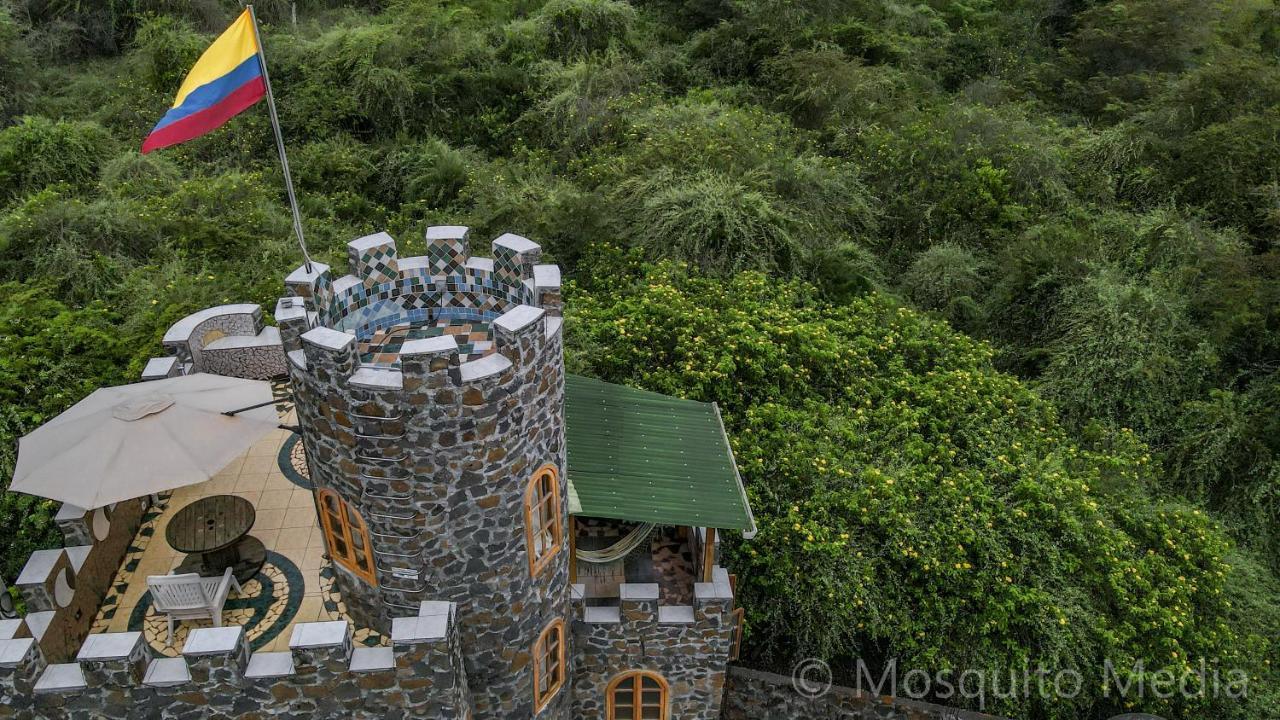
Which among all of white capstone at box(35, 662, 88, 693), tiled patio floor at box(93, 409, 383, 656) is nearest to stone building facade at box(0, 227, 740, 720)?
white capstone at box(35, 662, 88, 693)

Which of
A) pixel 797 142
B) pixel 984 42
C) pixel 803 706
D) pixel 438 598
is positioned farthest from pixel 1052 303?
pixel 438 598

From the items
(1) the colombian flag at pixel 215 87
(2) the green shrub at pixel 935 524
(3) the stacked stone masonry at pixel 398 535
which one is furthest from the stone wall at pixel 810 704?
(1) the colombian flag at pixel 215 87

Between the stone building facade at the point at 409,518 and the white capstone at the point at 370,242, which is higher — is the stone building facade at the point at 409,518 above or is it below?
below

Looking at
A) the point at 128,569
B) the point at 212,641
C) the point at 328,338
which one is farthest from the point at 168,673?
the point at 328,338

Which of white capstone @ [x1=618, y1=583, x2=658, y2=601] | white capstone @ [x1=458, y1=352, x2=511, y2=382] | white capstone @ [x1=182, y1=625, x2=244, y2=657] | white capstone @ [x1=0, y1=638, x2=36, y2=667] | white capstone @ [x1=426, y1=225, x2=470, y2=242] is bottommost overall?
white capstone @ [x1=618, y1=583, x2=658, y2=601]

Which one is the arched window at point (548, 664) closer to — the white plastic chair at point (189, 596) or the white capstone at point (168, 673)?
the white plastic chair at point (189, 596)

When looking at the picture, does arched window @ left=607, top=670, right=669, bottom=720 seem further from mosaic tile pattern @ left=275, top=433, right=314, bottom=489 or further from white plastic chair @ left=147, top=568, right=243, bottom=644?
white plastic chair @ left=147, top=568, right=243, bottom=644
